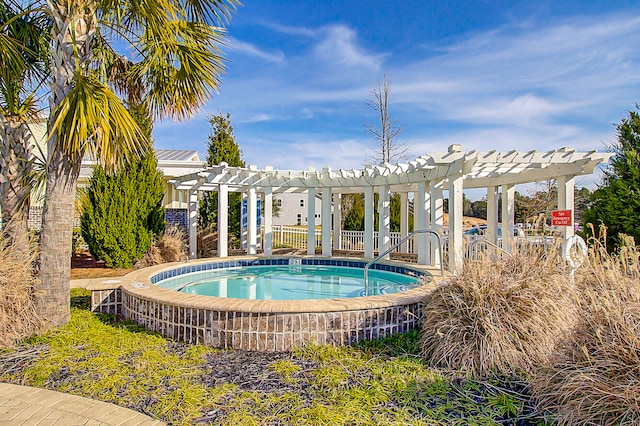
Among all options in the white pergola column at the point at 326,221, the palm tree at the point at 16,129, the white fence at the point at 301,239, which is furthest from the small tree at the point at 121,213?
the white fence at the point at 301,239

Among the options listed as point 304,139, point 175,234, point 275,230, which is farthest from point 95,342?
point 304,139

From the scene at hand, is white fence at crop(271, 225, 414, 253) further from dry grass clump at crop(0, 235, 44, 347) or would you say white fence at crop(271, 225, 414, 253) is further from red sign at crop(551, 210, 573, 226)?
dry grass clump at crop(0, 235, 44, 347)

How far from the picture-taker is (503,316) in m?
3.93

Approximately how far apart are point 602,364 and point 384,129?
1948cm

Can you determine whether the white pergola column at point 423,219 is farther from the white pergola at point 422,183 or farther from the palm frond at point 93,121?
the palm frond at point 93,121

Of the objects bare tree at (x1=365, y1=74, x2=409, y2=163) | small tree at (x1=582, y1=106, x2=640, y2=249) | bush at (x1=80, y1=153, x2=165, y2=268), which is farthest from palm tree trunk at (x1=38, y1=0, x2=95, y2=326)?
bare tree at (x1=365, y1=74, x2=409, y2=163)

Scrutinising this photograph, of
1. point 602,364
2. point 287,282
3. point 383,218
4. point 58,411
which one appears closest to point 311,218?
point 383,218

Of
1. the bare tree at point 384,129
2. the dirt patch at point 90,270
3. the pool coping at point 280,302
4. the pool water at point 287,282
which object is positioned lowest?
the pool water at point 287,282

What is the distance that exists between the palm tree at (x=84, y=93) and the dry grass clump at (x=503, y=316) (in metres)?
4.53

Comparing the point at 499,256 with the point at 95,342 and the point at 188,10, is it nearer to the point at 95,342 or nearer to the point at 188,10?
the point at 95,342

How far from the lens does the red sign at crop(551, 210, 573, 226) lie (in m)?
8.49

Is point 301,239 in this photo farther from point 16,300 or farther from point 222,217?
point 16,300

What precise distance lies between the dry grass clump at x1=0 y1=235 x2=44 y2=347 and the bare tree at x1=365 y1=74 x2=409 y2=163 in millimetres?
18464

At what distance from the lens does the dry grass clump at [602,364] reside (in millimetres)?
2646
